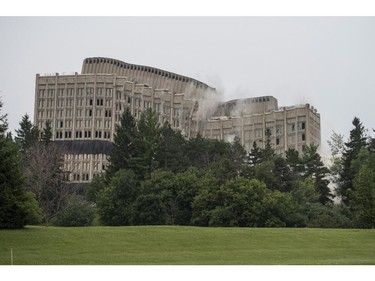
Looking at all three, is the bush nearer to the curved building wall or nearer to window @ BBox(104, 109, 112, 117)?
window @ BBox(104, 109, 112, 117)

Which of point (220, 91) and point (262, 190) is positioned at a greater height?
point (220, 91)

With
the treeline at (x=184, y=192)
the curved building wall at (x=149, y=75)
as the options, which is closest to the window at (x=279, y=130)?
the curved building wall at (x=149, y=75)

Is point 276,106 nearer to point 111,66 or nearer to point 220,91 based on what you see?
point 220,91

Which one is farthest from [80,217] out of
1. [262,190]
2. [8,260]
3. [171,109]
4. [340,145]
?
[171,109]

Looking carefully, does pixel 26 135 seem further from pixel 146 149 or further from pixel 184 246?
pixel 184 246

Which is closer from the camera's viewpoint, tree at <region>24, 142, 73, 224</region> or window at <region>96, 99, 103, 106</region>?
tree at <region>24, 142, 73, 224</region>

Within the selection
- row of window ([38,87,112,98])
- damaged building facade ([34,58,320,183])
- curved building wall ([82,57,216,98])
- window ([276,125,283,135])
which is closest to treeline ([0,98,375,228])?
damaged building facade ([34,58,320,183])

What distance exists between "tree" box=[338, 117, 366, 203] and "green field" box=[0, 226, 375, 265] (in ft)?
83.8

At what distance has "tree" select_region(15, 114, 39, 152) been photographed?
279 feet

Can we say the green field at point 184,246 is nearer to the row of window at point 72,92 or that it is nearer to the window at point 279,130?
the window at point 279,130

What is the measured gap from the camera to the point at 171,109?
126812mm

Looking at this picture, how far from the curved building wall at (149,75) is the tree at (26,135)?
100 ft

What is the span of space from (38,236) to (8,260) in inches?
218

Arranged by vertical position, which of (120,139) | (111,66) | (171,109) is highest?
(111,66)
